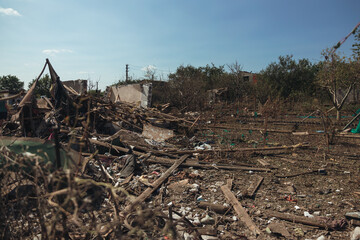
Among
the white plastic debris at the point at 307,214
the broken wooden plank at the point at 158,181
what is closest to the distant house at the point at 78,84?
the broken wooden plank at the point at 158,181

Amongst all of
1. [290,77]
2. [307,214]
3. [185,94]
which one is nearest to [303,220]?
[307,214]

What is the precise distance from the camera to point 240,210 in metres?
3.64

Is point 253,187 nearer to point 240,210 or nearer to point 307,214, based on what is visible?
point 240,210

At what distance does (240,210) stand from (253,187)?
96 centimetres

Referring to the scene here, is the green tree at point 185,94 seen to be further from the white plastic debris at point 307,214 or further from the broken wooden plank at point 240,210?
the white plastic debris at point 307,214

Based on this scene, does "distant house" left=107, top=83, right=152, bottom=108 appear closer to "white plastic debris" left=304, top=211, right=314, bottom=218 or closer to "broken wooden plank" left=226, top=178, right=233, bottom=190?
"broken wooden plank" left=226, top=178, right=233, bottom=190

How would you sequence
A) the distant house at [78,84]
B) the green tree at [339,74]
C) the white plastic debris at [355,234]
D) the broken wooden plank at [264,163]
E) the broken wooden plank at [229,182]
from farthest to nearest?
the distant house at [78,84]
the green tree at [339,74]
the broken wooden plank at [264,163]
the broken wooden plank at [229,182]
the white plastic debris at [355,234]

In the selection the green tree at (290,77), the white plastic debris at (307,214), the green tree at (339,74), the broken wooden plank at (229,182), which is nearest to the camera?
the white plastic debris at (307,214)

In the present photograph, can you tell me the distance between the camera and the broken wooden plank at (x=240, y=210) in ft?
10.5

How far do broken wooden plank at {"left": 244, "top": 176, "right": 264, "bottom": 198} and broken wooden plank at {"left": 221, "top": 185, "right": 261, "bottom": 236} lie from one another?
29 centimetres

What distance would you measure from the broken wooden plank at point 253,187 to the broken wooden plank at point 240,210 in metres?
0.29

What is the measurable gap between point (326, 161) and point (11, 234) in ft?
21.2

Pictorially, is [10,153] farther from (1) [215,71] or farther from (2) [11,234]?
(1) [215,71]

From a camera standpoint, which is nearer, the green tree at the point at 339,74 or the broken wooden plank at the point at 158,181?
the broken wooden plank at the point at 158,181
